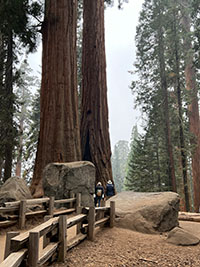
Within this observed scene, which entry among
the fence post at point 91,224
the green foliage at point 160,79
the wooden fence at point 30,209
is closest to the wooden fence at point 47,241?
the fence post at point 91,224

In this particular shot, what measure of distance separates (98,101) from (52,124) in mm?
3119

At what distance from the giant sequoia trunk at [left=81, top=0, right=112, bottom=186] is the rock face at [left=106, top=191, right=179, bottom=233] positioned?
3667 millimetres

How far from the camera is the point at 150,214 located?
639cm

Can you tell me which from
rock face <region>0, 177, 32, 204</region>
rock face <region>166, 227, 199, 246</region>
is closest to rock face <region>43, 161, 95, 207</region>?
rock face <region>0, 177, 32, 204</region>

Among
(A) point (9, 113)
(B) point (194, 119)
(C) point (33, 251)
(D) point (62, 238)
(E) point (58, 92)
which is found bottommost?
(D) point (62, 238)

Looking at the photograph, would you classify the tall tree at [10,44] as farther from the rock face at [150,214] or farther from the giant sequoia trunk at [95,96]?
the rock face at [150,214]

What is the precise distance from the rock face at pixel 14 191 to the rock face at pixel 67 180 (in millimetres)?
633

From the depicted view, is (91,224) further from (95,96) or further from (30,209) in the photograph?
(95,96)

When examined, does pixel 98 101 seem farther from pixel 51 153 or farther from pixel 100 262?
pixel 100 262

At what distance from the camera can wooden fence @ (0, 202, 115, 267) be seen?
8.86ft

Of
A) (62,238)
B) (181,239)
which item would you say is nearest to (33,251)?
(62,238)

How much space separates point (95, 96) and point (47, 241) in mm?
8818

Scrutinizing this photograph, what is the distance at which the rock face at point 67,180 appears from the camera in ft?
23.6

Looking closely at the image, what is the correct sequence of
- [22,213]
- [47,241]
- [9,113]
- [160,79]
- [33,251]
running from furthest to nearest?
[160,79] → [9,113] → [22,213] → [47,241] → [33,251]
